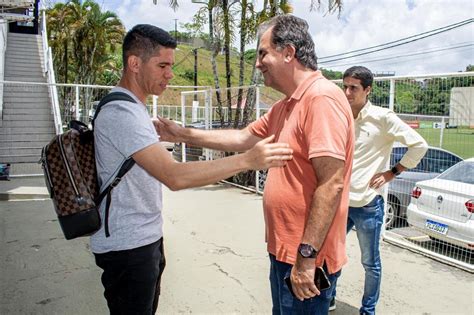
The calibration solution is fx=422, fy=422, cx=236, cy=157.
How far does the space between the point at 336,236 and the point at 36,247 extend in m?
4.68

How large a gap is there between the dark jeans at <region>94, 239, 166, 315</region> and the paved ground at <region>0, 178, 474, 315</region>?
5.71 ft

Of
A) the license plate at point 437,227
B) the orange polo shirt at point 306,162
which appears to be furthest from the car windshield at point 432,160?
the orange polo shirt at point 306,162

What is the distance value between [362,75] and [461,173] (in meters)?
3.17

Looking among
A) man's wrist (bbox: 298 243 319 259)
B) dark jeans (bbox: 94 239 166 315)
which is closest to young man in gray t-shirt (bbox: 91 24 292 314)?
dark jeans (bbox: 94 239 166 315)

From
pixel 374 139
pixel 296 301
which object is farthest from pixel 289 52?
pixel 374 139

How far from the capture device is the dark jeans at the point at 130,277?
2.00m

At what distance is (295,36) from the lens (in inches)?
75.3

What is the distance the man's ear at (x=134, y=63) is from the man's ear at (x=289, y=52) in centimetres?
69

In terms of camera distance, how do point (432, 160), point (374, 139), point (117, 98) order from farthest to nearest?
point (432, 160), point (374, 139), point (117, 98)

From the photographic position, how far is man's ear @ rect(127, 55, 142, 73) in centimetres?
200

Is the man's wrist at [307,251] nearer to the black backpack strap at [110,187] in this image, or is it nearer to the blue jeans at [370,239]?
the black backpack strap at [110,187]

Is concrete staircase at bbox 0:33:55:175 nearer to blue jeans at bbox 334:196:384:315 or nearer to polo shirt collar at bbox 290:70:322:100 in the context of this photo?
blue jeans at bbox 334:196:384:315

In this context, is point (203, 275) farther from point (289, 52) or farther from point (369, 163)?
point (289, 52)

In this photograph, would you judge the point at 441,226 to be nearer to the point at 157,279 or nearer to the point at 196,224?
the point at 196,224
